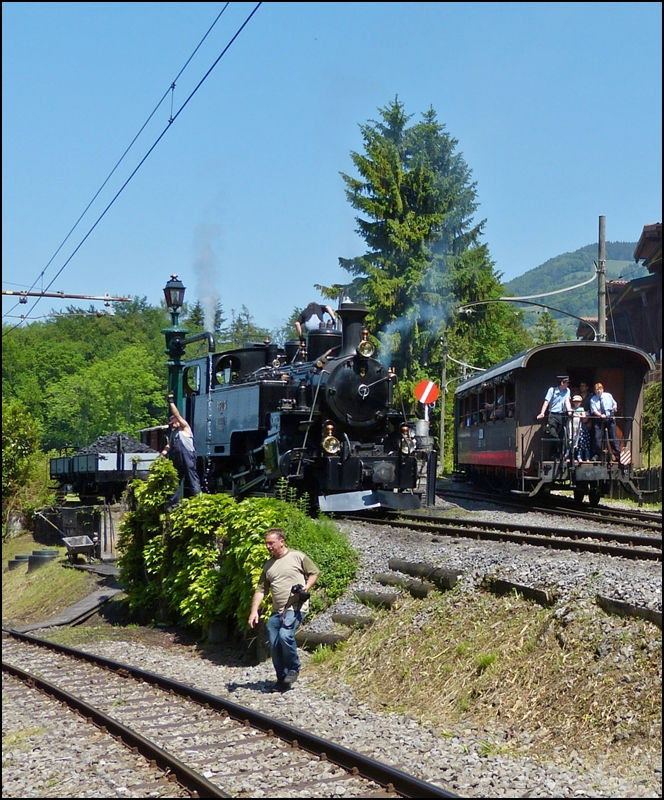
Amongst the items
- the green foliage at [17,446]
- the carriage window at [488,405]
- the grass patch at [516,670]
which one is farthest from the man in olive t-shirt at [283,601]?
the green foliage at [17,446]

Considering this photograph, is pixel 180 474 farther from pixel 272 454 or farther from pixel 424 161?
pixel 424 161

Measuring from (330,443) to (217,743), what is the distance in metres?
8.39

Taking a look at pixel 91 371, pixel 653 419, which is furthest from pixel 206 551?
pixel 91 371

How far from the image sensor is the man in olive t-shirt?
9.11 metres

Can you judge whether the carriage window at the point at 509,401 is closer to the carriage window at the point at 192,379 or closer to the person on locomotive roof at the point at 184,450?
the carriage window at the point at 192,379

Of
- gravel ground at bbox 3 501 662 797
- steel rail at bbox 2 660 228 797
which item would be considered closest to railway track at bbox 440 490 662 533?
gravel ground at bbox 3 501 662 797

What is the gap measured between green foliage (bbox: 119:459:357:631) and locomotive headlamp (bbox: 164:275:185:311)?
2696mm

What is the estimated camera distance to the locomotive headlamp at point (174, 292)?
1559cm

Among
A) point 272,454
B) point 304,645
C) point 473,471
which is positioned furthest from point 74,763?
point 473,471

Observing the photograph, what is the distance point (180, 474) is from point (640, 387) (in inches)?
346

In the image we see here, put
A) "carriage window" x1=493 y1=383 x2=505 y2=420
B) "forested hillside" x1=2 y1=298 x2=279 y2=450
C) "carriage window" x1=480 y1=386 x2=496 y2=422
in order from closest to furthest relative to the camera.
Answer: "carriage window" x1=493 y1=383 x2=505 y2=420, "carriage window" x1=480 y1=386 x2=496 y2=422, "forested hillside" x1=2 y1=298 x2=279 y2=450

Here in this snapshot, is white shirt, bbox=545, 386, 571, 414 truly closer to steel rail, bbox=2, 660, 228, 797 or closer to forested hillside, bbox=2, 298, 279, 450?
steel rail, bbox=2, 660, 228, 797

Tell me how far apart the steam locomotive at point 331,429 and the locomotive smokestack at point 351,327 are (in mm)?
17

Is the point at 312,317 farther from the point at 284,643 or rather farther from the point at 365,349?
the point at 284,643
